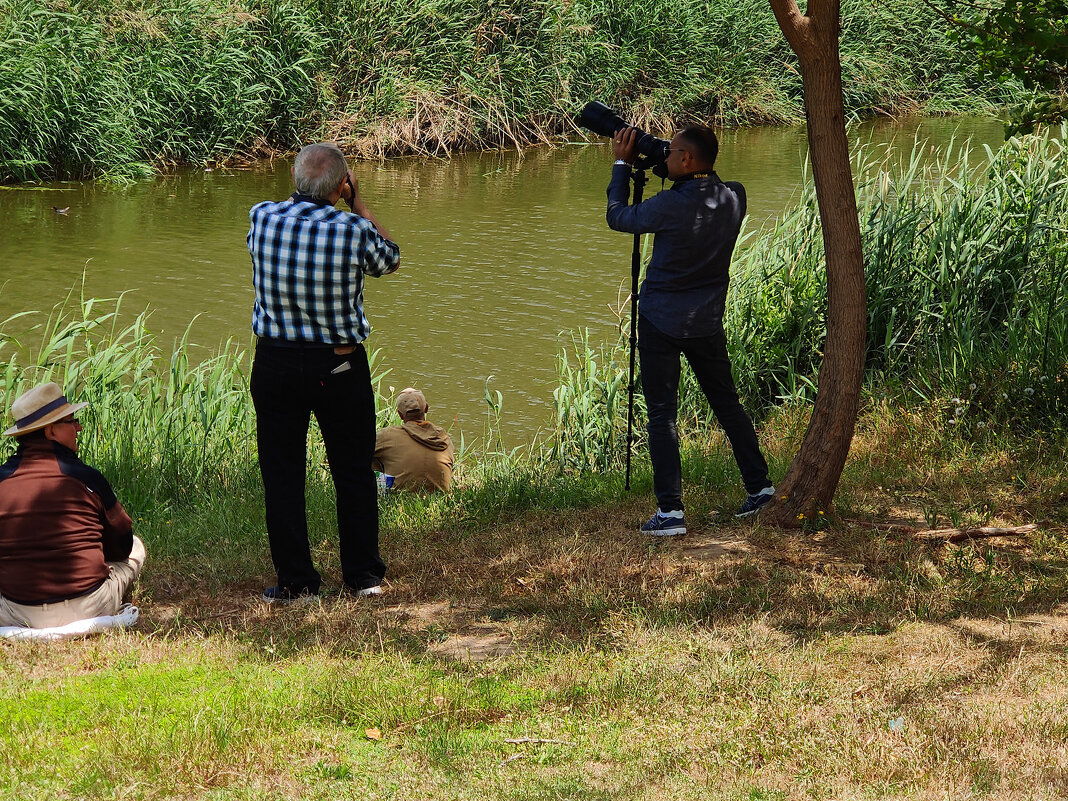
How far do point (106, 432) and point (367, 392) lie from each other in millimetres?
3065

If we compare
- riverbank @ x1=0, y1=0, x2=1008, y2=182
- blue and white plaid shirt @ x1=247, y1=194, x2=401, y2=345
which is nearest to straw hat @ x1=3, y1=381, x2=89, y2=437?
blue and white plaid shirt @ x1=247, y1=194, x2=401, y2=345

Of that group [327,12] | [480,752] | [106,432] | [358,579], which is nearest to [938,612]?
[480,752]

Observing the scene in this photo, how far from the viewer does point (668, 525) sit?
5.26 m

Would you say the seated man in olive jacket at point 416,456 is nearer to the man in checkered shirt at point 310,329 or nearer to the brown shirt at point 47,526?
the man in checkered shirt at point 310,329

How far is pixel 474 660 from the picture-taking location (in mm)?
4148

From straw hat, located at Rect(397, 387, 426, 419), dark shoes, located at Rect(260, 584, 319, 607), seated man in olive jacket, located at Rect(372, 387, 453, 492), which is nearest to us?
dark shoes, located at Rect(260, 584, 319, 607)

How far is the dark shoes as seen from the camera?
15.6ft

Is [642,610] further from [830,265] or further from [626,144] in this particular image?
[626,144]

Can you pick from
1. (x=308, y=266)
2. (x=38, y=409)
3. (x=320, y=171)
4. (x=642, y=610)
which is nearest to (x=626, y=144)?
(x=320, y=171)

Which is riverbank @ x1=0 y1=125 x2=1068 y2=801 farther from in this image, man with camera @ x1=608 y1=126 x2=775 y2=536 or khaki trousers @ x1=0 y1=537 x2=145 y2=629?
man with camera @ x1=608 y1=126 x2=775 y2=536

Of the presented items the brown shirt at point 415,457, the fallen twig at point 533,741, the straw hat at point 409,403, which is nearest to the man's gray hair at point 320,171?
the fallen twig at point 533,741

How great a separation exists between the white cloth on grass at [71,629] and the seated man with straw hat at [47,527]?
0.12 ft

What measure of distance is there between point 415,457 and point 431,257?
6.97m

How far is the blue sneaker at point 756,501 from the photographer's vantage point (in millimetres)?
5457
